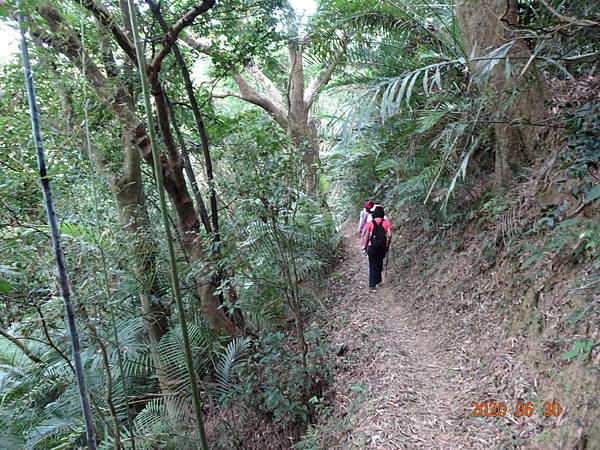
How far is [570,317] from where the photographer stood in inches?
114

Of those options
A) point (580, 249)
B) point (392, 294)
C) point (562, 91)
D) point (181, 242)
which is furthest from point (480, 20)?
point (181, 242)

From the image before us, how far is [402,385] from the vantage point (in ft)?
13.1

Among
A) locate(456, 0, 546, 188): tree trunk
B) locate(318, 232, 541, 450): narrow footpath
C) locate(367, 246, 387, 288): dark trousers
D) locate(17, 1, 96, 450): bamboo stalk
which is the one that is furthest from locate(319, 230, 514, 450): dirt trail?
locate(17, 1, 96, 450): bamboo stalk

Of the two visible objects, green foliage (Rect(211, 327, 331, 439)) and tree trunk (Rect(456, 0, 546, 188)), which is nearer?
tree trunk (Rect(456, 0, 546, 188))

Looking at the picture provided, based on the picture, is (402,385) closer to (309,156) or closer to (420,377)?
(420,377)

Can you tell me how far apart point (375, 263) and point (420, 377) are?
276 centimetres

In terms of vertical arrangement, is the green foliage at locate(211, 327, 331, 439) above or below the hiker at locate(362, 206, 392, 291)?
below

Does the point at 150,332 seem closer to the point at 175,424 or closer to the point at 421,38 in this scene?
the point at 175,424

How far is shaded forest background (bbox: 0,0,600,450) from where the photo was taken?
2.97 m

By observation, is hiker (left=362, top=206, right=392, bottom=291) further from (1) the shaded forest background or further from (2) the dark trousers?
(1) the shaded forest background

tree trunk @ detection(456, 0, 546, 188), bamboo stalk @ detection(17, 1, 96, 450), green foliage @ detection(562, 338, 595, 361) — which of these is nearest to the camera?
bamboo stalk @ detection(17, 1, 96, 450)

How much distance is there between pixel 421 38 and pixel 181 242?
531cm

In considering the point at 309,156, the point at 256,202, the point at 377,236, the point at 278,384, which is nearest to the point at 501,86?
the point at 309,156

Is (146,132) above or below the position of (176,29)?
below
